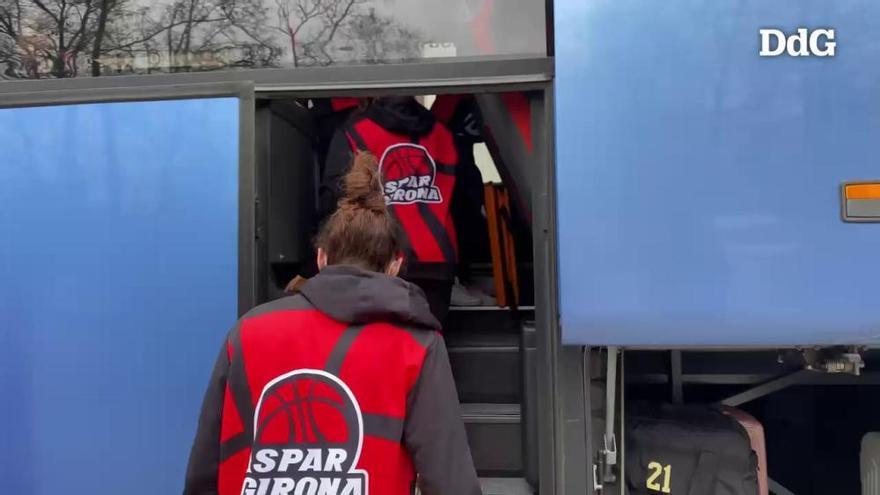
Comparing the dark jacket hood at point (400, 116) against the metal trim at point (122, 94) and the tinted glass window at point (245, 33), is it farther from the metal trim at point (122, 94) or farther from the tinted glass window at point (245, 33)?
the metal trim at point (122, 94)

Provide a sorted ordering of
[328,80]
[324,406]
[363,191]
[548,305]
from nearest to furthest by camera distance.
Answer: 1. [324,406]
2. [363,191]
3. [548,305]
4. [328,80]

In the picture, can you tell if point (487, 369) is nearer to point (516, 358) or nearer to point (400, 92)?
point (516, 358)

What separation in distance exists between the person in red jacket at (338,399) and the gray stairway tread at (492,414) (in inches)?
47.9

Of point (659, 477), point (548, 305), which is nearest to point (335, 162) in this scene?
point (548, 305)

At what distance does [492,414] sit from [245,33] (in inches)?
63.7

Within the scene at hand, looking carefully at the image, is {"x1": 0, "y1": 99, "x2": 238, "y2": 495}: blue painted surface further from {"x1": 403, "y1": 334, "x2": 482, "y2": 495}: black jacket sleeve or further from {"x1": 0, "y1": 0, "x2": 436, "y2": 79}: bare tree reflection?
{"x1": 403, "y1": 334, "x2": 482, "y2": 495}: black jacket sleeve

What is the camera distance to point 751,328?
183cm

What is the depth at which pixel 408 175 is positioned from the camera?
9.92ft

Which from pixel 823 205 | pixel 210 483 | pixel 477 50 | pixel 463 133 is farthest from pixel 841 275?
pixel 463 133

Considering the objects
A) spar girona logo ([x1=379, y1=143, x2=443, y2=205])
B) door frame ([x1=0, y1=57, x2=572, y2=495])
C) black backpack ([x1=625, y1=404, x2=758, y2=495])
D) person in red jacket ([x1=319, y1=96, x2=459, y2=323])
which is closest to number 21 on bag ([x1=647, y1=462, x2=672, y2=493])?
black backpack ([x1=625, y1=404, x2=758, y2=495])

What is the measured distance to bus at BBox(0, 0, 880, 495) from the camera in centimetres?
184

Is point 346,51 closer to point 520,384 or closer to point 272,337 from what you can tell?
point 272,337

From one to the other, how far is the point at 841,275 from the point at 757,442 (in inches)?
26.7

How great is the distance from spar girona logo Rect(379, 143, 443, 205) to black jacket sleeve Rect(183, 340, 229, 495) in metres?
1.58
